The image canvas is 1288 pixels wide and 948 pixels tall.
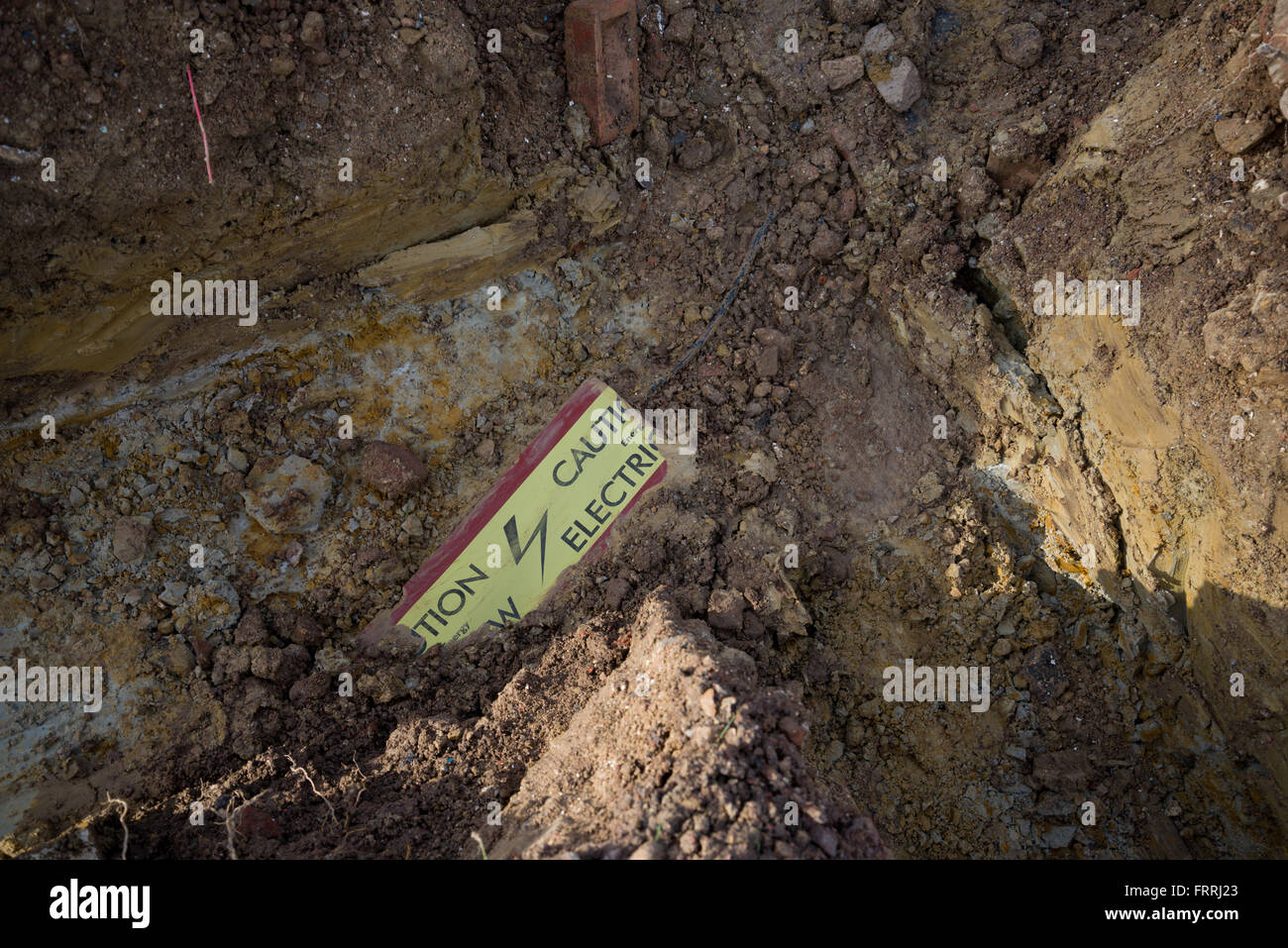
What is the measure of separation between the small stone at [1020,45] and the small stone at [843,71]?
2.54ft

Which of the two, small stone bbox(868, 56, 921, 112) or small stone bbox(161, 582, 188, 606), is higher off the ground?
small stone bbox(868, 56, 921, 112)

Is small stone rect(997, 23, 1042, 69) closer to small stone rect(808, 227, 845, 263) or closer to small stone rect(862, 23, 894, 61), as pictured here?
small stone rect(862, 23, 894, 61)

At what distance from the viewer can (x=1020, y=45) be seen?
4172mm

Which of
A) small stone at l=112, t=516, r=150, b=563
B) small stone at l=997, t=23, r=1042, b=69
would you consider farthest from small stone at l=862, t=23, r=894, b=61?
small stone at l=112, t=516, r=150, b=563

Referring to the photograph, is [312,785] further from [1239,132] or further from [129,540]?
[1239,132]

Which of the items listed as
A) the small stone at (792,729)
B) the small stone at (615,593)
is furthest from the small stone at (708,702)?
the small stone at (615,593)

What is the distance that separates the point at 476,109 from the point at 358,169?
2.30 ft

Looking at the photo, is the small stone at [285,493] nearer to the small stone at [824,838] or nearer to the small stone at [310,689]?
the small stone at [310,689]

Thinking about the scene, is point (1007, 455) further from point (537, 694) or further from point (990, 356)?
point (537, 694)

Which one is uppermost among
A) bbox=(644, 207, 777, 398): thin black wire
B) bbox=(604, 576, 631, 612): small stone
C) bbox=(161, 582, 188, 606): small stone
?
bbox=(644, 207, 777, 398): thin black wire

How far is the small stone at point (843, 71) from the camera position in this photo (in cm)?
436

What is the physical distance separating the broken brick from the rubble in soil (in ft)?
0.39

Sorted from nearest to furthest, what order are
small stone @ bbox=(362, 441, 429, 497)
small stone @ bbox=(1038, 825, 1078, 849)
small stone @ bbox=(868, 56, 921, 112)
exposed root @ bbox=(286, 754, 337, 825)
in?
exposed root @ bbox=(286, 754, 337, 825), small stone @ bbox=(1038, 825, 1078, 849), small stone @ bbox=(362, 441, 429, 497), small stone @ bbox=(868, 56, 921, 112)

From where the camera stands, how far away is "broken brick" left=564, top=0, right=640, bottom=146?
4145mm
